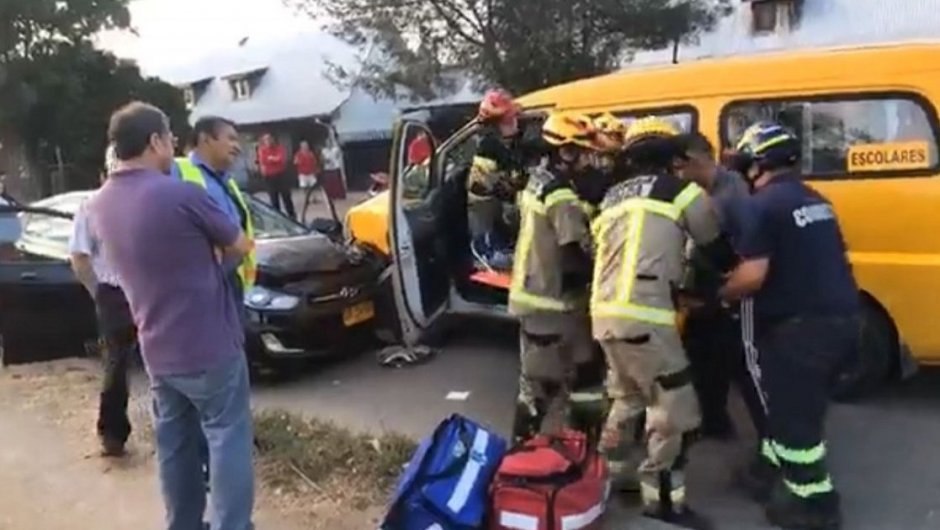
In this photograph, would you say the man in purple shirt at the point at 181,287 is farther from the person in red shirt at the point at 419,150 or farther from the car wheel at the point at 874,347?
the car wheel at the point at 874,347

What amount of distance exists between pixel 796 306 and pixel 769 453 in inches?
30.7

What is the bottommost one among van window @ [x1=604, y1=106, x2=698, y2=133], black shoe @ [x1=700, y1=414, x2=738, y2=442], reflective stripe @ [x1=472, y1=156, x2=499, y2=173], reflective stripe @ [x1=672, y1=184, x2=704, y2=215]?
black shoe @ [x1=700, y1=414, x2=738, y2=442]

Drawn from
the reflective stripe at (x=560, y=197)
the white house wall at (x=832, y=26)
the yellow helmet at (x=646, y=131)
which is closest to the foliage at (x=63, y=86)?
the white house wall at (x=832, y=26)

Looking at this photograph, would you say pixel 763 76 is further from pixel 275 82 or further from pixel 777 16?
pixel 275 82

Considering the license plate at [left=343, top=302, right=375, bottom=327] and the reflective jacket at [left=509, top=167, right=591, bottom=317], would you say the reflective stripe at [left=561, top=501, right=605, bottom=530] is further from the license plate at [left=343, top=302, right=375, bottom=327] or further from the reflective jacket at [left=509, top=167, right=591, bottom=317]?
the license plate at [left=343, top=302, right=375, bottom=327]

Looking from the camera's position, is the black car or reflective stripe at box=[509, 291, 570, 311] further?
the black car

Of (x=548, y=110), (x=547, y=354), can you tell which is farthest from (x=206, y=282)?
(x=548, y=110)

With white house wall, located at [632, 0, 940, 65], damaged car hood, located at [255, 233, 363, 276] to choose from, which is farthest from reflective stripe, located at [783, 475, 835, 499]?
white house wall, located at [632, 0, 940, 65]

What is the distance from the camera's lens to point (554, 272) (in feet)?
18.5

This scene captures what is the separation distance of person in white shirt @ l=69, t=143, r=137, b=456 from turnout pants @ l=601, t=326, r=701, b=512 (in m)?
2.75

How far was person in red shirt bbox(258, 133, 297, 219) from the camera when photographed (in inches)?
781

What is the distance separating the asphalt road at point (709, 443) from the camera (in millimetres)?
5324

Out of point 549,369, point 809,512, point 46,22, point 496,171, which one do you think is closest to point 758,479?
point 809,512

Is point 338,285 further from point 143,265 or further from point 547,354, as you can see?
point 143,265
